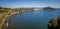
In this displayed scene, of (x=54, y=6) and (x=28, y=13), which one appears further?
(x=28, y=13)

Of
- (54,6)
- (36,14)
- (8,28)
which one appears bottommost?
(8,28)

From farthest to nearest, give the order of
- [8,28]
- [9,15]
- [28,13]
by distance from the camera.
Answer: [9,15] < [28,13] < [8,28]

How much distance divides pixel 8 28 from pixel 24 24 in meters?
0.64

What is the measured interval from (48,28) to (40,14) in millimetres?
646

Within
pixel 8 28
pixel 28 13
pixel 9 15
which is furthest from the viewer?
pixel 9 15

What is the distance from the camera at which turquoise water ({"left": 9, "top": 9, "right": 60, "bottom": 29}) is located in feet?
16.0

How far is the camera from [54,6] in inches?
188

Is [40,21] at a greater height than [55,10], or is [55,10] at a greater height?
[55,10]

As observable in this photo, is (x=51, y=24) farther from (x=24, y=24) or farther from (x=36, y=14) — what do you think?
(x=24, y=24)

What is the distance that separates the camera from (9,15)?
23.8 ft

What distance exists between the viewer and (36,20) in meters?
5.13

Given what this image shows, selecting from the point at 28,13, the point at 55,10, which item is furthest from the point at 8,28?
the point at 55,10

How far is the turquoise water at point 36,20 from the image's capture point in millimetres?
4889

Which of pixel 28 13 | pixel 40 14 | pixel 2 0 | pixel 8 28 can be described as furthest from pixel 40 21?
pixel 2 0
